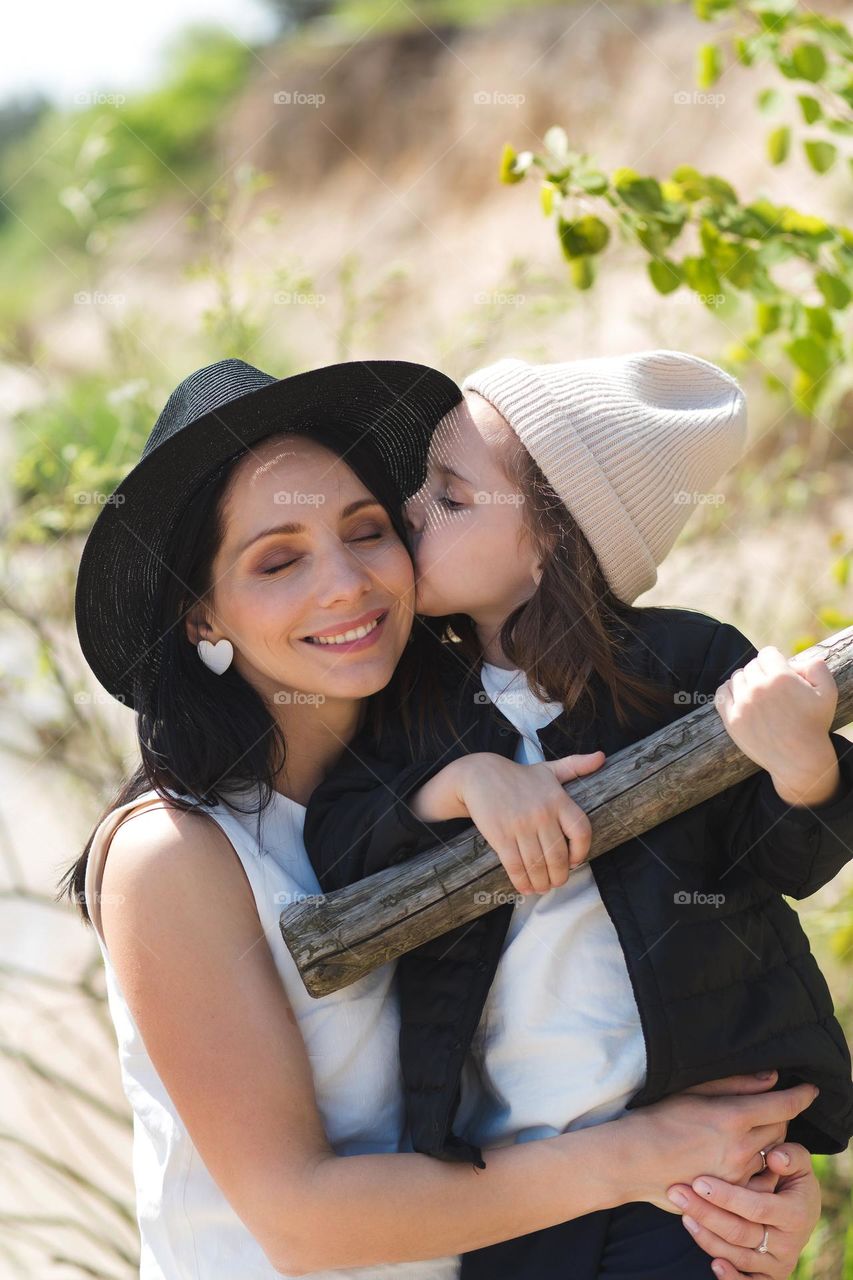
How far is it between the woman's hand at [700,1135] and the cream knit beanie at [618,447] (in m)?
0.71

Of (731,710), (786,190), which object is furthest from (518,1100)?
(786,190)

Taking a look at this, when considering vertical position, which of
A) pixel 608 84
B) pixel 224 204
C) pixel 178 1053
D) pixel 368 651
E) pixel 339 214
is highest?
pixel 224 204

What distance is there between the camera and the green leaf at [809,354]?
2.20 meters

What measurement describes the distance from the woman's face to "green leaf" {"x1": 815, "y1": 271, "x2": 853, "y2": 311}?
0.95 metres

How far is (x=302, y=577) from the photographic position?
1.68 m

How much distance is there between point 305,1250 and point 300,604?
0.80m

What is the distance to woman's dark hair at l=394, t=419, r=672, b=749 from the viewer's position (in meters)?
1.72

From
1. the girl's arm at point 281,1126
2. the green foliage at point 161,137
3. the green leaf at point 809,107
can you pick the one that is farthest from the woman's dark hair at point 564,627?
the green foliage at point 161,137

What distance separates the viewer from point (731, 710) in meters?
1.45

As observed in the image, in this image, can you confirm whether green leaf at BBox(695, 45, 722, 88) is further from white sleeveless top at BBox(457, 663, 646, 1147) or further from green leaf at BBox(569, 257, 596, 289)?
white sleeveless top at BBox(457, 663, 646, 1147)

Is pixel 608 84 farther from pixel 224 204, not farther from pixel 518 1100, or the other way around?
pixel 518 1100

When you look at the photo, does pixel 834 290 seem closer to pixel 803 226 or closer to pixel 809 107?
pixel 803 226

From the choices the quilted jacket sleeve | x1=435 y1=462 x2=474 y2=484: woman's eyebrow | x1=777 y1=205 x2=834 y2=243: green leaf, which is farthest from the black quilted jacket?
x1=777 y1=205 x2=834 y2=243: green leaf

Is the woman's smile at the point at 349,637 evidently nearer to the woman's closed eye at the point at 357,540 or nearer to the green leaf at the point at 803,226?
the woman's closed eye at the point at 357,540
